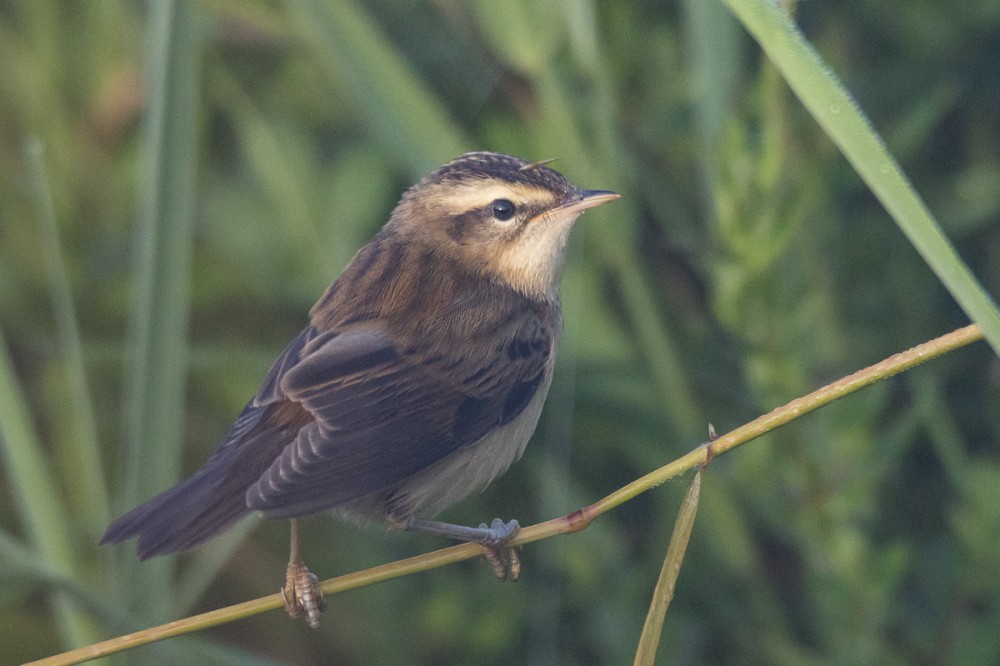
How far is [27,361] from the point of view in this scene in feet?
14.2

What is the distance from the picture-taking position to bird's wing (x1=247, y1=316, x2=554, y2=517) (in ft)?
7.56

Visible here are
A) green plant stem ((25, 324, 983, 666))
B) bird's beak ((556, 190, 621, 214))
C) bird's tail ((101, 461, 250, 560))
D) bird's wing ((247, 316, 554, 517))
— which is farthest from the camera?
bird's beak ((556, 190, 621, 214))

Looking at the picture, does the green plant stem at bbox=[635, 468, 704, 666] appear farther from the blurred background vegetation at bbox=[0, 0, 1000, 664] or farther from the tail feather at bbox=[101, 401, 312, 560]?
the blurred background vegetation at bbox=[0, 0, 1000, 664]

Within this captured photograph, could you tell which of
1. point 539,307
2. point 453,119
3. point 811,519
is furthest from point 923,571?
point 453,119

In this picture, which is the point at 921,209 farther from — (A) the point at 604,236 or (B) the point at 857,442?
(A) the point at 604,236

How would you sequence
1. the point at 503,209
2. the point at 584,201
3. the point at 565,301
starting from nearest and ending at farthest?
the point at 584,201 → the point at 503,209 → the point at 565,301

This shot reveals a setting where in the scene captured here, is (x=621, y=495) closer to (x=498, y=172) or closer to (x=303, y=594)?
(x=303, y=594)

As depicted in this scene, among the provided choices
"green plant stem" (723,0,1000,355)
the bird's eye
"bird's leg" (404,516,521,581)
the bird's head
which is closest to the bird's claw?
"bird's leg" (404,516,521,581)

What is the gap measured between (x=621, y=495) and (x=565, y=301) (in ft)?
5.37

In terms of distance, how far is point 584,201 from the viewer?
2752 mm

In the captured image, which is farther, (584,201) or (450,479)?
(584,201)

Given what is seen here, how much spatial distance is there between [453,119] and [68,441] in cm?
167

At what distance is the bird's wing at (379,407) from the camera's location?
2305mm

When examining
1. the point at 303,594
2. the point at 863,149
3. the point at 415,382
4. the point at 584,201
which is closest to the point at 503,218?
the point at 584,201
